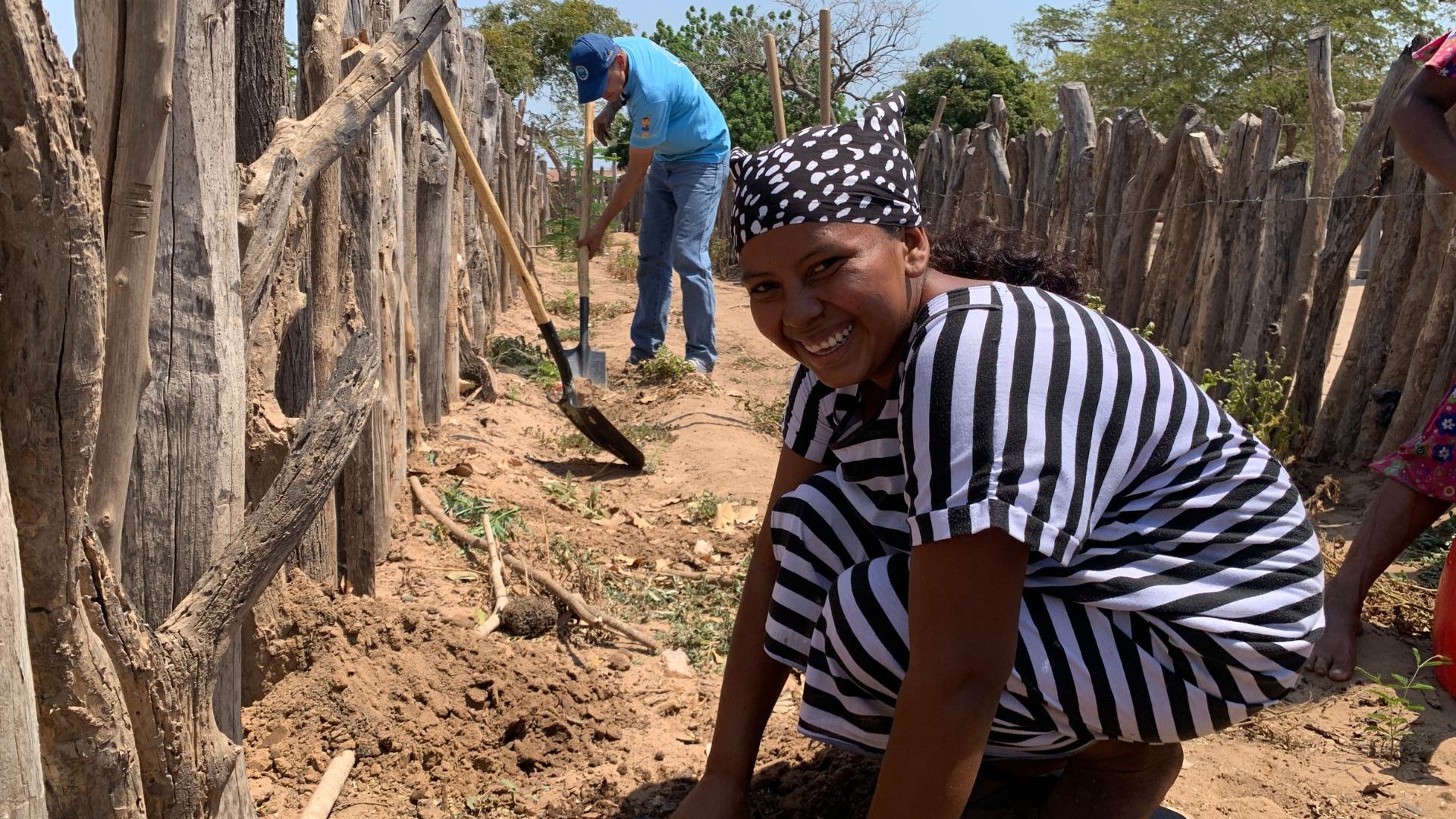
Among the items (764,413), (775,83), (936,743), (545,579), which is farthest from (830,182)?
(775,83)

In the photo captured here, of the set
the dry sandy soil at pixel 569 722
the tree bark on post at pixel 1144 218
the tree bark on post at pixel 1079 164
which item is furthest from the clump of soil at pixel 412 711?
the tree bark on post at pixel 1079 164

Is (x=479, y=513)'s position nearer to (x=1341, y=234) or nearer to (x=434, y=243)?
(x=434, y=243)

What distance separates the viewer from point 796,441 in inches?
83.5

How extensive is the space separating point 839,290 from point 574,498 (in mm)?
2767

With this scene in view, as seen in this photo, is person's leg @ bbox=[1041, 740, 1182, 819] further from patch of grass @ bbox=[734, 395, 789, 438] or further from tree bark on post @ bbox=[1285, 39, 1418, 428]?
patch of grass @ bbox=[734, 395, 789, 438]

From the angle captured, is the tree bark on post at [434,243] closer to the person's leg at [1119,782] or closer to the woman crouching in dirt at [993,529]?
the woman crouching in dirt at [993,529]

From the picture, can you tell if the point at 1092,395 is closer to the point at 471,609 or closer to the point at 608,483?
the point at 471,609

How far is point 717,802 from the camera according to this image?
197cm

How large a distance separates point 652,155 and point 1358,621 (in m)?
4.43

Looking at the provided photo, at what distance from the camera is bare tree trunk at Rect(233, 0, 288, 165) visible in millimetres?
2189

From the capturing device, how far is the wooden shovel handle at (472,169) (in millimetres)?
3930

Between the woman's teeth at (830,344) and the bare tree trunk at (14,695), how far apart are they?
106 cm

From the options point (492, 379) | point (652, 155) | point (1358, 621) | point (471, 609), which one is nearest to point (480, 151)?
point (652, 155)

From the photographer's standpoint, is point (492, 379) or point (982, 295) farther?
point (492, 379)
